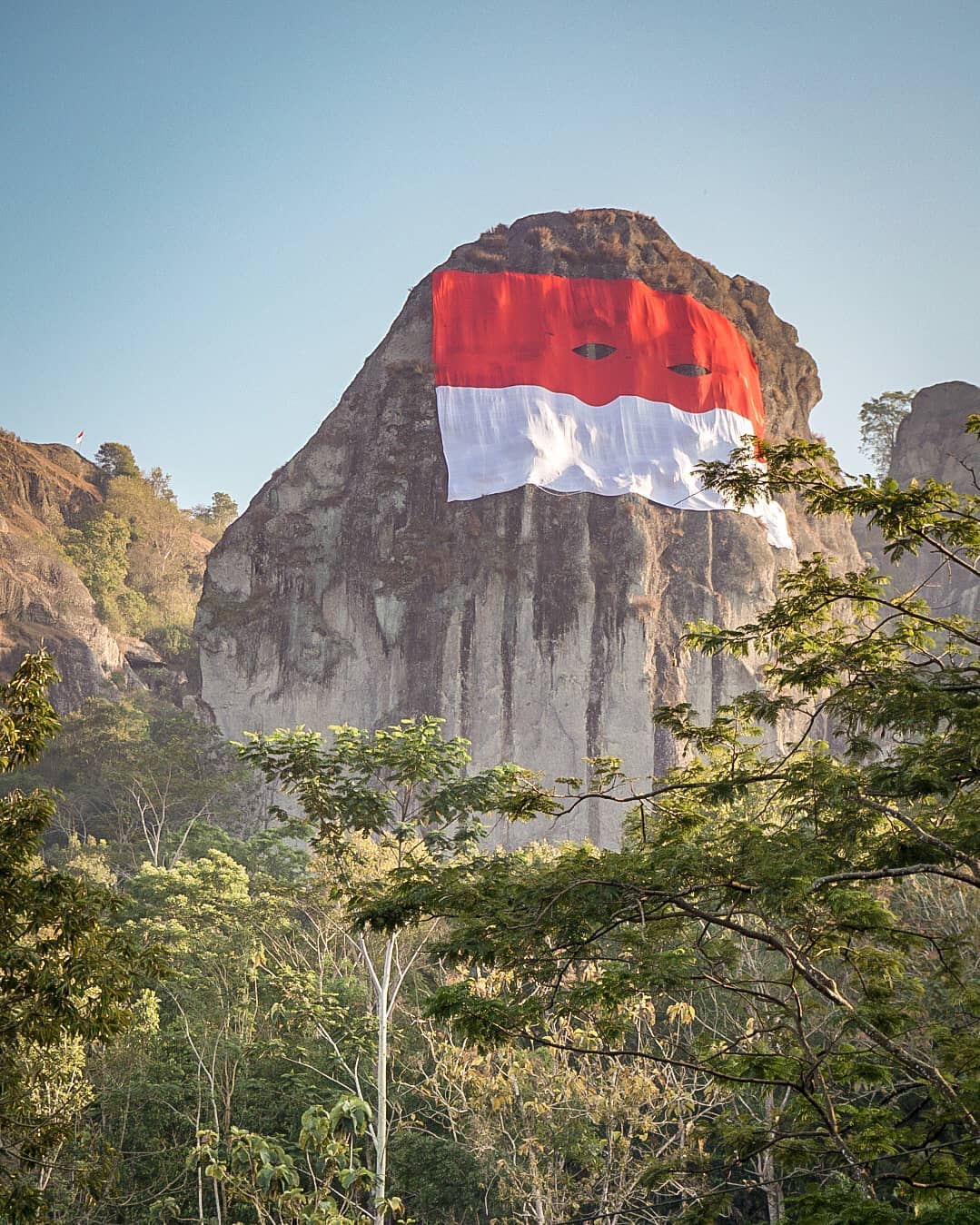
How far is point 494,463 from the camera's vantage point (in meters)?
31.4

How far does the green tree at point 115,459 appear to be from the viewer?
54438 mm

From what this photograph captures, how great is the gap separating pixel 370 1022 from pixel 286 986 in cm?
128

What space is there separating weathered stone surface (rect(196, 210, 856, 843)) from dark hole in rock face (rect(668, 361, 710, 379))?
10.0 feet

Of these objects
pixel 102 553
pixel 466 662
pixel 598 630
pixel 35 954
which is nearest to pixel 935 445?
pixel 598 630

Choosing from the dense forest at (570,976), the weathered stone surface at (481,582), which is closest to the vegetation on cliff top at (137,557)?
the weathered stone surface at (481,582)

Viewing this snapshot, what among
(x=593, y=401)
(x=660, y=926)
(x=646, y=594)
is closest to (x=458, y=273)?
(x=593, y=401)

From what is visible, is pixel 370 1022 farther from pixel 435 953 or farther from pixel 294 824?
pixel 435 953

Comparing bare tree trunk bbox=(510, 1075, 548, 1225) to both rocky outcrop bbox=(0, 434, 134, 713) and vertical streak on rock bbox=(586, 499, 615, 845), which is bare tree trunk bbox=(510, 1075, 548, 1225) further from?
rocky outcrop bbox=(0, 434, 134, 713)

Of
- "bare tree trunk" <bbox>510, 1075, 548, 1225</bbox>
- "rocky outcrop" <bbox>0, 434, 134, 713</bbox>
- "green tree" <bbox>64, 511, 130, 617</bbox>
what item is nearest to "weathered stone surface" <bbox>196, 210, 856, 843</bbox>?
"rocky outcrop" <bbox>0, 434, 134, 713</bbox>

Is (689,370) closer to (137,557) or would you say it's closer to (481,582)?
(481,582)

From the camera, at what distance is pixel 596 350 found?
32844 millimetres

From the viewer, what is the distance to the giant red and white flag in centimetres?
3133

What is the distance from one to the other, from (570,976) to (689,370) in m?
21.3

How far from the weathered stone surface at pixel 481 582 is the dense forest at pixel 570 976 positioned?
9.18m
